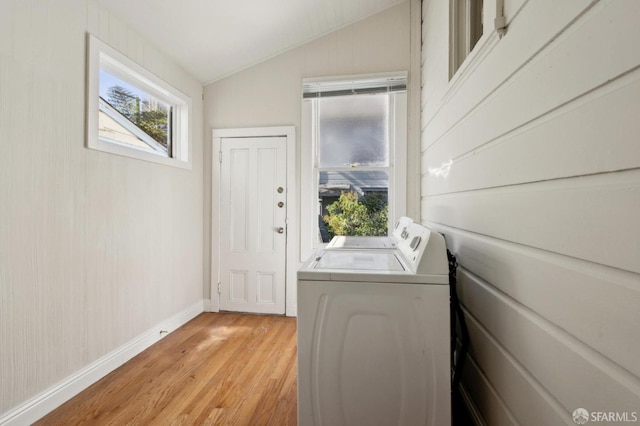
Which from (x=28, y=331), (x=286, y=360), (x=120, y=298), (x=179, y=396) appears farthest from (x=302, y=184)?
(x=28, y=331)

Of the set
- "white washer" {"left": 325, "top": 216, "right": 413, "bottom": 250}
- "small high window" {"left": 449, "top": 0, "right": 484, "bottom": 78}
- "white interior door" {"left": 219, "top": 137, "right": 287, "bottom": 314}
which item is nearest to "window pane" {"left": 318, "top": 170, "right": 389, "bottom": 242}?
"white interior door" {"left": 219, "top": 137, "right": 287, "bottom": 314}

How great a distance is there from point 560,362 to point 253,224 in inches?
110

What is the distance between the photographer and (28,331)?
1.59m

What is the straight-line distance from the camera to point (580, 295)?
2.25ft

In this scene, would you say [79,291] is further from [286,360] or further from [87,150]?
[286,360]

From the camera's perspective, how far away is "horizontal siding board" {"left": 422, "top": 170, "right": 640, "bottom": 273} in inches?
21.9

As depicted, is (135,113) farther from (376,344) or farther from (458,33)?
(376,344)

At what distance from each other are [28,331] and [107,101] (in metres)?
1.61

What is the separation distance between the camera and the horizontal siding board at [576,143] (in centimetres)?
55

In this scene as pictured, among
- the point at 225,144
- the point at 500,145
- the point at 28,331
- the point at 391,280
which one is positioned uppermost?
the point at 225,144

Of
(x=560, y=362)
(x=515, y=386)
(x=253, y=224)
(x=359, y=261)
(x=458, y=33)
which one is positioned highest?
(x=458, y=33)

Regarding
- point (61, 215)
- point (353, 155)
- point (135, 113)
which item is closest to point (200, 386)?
point (61, 215)

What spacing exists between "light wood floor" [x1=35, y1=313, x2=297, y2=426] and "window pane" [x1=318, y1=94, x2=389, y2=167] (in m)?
1.82

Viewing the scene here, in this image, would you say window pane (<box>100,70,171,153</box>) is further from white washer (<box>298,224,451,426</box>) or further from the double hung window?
white washer (<box>298,224,451,426</box>)
